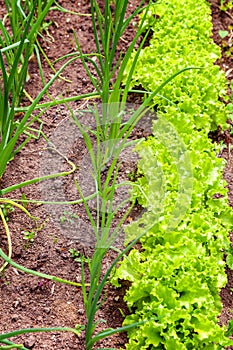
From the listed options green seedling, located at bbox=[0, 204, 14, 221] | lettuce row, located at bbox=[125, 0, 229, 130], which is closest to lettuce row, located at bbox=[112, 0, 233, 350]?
lettuce row, located at bbox=[125, 0, 229, 130]

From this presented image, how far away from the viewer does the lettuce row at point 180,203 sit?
2.63 meters

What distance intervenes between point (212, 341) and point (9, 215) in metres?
1.19

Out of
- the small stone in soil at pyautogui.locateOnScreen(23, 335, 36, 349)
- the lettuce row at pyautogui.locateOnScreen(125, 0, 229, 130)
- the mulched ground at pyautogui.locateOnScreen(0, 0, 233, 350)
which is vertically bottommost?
the small stone in soil at pyautogui.locateOnScreen(23, 335, 36, 349)

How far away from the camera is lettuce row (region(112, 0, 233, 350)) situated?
8.64 feet

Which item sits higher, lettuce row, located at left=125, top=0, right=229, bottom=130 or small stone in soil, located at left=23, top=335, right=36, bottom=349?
lettuce row, located at left=125, top=0, right=229, bottom=130

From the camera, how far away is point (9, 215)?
314 centimetres

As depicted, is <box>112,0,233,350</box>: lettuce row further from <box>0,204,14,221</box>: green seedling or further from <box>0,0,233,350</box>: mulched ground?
<box>0,204,14,221</box>: green seedling

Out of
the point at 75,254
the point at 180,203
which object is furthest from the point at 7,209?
the point at 180,203

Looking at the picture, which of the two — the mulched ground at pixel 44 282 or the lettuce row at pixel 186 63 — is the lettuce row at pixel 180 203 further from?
the mulched ground at pixel 44 282

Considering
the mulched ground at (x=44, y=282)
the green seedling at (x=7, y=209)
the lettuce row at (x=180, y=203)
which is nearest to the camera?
the lettuce row at (x=180, y=203)

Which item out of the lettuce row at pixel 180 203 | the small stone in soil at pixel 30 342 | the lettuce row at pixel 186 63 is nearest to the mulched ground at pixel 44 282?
the small stone in soil at pixel 30 342

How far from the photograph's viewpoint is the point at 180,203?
3.07 metres

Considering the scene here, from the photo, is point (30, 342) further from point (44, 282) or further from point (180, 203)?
point (180, 203)

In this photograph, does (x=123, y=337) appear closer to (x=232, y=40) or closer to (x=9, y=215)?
(x=9, y=215)
